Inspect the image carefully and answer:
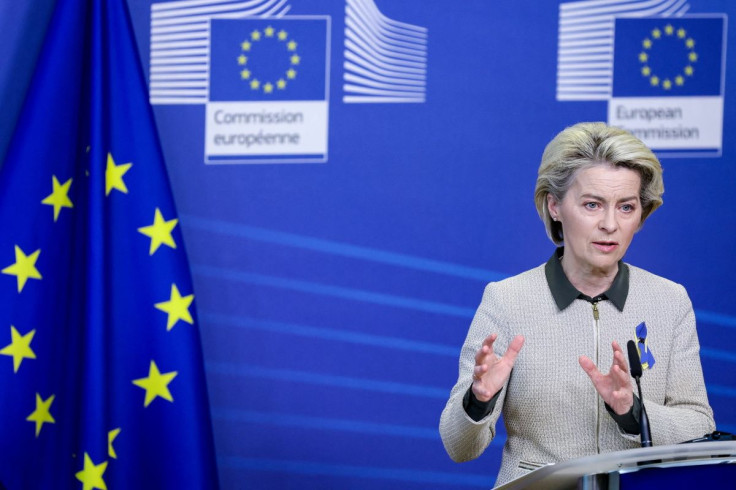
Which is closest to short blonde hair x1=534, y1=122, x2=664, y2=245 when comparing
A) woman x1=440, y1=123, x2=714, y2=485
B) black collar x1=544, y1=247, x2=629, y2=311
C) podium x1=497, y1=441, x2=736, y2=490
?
woman x1=440, y1=123, x2=714, y2=485

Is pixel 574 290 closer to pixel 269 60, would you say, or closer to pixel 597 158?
pixel 597 158

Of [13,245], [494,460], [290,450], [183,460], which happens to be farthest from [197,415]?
[494,460]

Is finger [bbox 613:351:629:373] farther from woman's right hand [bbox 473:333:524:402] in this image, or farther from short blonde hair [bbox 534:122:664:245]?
short blonde hair [bbox 534:122:664:245]

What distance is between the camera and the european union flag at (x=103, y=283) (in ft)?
10.7

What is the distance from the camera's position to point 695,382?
2322 mm

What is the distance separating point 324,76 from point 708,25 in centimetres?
136

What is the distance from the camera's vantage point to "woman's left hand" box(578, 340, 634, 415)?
197 centimetres

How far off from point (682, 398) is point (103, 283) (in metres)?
1.94

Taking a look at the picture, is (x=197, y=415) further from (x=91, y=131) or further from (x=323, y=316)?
Answer: (x=91, y=131)

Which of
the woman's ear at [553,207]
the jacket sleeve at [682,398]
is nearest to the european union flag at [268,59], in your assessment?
the woman's ear at [553,207]

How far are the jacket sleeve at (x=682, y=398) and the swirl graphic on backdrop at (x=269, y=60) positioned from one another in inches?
66.9

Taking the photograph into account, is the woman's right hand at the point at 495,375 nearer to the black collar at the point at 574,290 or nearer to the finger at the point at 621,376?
the finger at the point at 621,376

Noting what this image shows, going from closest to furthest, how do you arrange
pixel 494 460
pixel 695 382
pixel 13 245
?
1. pixel 695 382
2. pixel 13 245
3. pixel 494 460

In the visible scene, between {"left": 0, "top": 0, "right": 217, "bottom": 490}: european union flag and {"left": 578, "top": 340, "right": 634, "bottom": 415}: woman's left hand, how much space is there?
1669mm
